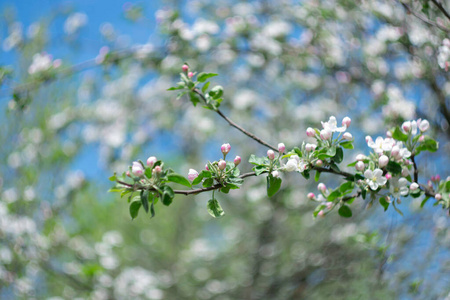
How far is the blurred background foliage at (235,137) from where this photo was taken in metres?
2.56

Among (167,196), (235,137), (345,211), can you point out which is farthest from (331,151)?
(235,137)

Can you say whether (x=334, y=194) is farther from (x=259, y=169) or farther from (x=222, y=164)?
(x=222, y=164)

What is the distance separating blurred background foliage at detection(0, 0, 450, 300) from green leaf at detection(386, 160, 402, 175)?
691 mm

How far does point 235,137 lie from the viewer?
213 inches

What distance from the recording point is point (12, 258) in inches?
146

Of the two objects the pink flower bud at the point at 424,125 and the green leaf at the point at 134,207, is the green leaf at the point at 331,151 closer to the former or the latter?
the pink flower bud at the point at 424,125

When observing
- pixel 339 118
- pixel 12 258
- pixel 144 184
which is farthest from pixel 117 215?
pixel 144 184

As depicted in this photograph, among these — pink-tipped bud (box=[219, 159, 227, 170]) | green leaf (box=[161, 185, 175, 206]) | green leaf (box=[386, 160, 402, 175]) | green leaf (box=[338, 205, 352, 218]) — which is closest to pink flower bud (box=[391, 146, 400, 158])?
green leaf (box=[386, 160, 402, 175])

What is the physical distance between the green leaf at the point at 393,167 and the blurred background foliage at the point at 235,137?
0.69 meters

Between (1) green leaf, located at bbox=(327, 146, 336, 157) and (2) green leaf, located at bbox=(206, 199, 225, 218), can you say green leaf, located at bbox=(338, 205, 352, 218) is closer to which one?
(1) green leaf, located at bbox=(327, 146, 336, 157)

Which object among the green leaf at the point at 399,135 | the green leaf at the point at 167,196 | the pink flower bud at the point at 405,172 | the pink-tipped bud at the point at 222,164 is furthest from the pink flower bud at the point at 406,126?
the green leaf at the point at 167,196

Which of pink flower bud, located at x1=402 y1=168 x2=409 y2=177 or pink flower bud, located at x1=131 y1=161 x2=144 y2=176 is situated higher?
pink flower bud, located at x1=402 y1=168 x2=409 y2=177

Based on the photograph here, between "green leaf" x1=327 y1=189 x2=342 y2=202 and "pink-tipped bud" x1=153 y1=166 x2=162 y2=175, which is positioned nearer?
"pink-tipped bud" x1=153 y1=166 x2=162 y2=175

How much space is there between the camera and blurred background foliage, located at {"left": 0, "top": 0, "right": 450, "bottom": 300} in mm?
2562
